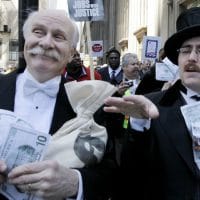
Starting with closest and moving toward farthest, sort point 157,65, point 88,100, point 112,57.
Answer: point 88,100 → point 157,65 → point 112,57

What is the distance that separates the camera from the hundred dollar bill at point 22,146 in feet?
7.52

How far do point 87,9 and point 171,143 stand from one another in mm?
4545

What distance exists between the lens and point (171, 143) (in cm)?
278

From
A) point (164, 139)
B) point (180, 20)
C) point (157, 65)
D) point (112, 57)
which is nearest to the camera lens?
point (164, 139)

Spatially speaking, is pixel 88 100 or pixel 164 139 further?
pixel 164 139

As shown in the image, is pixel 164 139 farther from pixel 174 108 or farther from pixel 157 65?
pixel 157 65

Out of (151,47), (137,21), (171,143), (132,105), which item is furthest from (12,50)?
(132,105)

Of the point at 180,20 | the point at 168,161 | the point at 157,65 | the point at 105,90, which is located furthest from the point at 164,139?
the point at 157,65

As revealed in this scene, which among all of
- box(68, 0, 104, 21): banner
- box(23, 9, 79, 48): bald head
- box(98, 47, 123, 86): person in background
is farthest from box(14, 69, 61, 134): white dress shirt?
box(98, 47, 123, 86): person in background

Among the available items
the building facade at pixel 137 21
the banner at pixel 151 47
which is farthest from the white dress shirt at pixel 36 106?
the building facade at pixel 137 21

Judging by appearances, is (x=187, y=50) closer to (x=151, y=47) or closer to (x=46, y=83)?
(x=46, y=83)

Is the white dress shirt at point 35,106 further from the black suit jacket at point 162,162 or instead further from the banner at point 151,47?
the banner at point 151,47

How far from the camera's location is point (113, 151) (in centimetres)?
272

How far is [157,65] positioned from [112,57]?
514 cm
